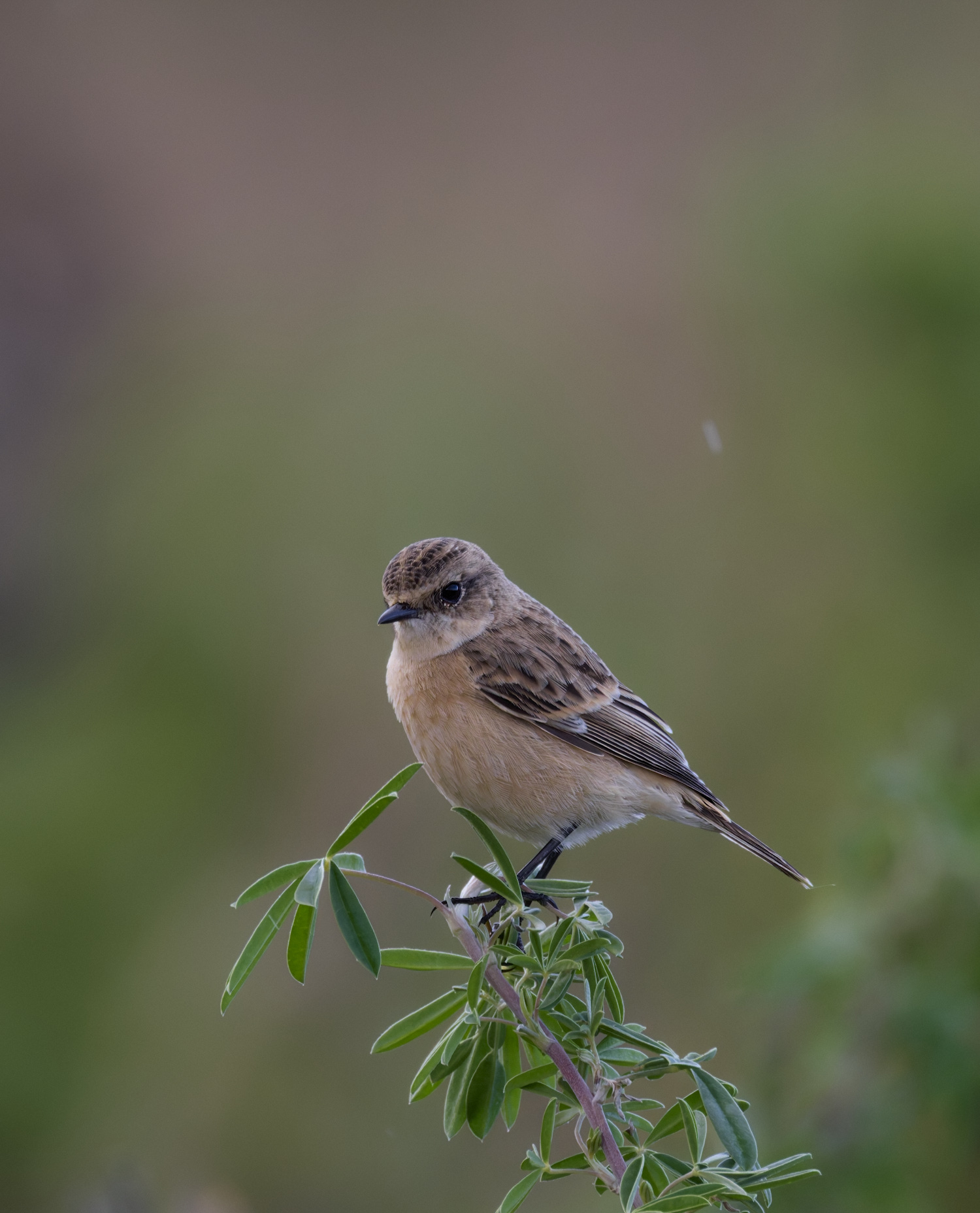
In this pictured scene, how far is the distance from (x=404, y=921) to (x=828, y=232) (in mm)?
6495

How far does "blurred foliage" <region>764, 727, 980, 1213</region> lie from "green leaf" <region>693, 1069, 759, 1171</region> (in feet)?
4.69

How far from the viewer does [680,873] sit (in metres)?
7.29

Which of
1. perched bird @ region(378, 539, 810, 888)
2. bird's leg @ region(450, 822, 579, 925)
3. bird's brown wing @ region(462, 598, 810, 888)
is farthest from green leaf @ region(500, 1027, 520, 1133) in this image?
bird's brown wing @ region(462, 598, 810, 888)

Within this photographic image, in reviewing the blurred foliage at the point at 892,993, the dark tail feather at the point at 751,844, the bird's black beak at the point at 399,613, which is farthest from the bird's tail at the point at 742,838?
the bird's black beak at the point at 399,613

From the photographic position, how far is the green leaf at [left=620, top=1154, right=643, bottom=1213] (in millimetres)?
1619

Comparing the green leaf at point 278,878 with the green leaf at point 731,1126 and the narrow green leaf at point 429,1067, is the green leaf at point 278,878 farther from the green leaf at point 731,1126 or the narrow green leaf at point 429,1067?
the green leaf at point 731,1126

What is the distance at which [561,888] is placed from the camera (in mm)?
2170

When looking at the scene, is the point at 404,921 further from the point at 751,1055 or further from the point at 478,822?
the point at 478,822

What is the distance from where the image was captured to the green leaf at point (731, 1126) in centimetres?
188

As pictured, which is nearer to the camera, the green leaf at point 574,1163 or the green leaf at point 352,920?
the green leaf at point 574,1163

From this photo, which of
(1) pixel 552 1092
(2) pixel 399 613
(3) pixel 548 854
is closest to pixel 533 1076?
(1) pixel 552 1092

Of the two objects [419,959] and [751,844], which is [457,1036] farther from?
[751,844]

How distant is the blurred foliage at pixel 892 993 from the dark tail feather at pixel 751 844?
0.67ft

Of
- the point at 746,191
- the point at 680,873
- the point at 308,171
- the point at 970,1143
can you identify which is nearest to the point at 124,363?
the point at 308,171
